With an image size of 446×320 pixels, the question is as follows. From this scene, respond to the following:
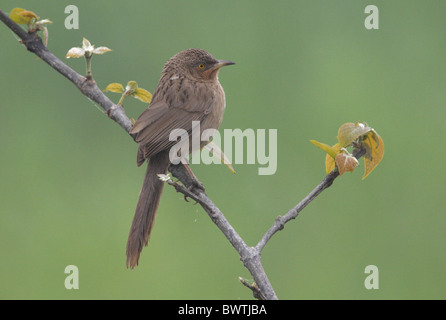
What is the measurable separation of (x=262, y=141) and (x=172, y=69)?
1065mm

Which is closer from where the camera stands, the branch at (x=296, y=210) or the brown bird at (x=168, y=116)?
the branch at (x=296, y=210)

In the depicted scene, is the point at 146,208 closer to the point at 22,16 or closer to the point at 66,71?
the point at 66,71

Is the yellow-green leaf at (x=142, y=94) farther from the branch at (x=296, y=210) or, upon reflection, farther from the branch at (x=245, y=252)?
the branch at (x=296, y=210)

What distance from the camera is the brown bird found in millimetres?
2518

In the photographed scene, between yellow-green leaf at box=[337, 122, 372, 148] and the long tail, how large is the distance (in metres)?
0.96

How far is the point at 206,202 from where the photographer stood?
203 centimetres

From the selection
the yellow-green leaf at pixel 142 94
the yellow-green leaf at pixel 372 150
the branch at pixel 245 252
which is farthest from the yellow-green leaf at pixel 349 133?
the yellow-green leaf at pixel 142 94

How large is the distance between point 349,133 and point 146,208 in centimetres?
105

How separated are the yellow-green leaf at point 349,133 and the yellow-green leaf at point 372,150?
5cm

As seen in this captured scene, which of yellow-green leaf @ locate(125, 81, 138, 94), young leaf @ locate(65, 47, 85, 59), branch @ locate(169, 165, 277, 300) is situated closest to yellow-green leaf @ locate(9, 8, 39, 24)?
young leaf @ locate(65, 47, 85, 59)

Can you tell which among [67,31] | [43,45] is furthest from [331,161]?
[67,31]

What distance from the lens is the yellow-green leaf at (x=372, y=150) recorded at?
6.53ft

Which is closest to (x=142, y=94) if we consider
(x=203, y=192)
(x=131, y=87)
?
(x=131, y=87)

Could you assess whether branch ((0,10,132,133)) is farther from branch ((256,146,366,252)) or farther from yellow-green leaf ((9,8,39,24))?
branch ((256,146,366,252))
